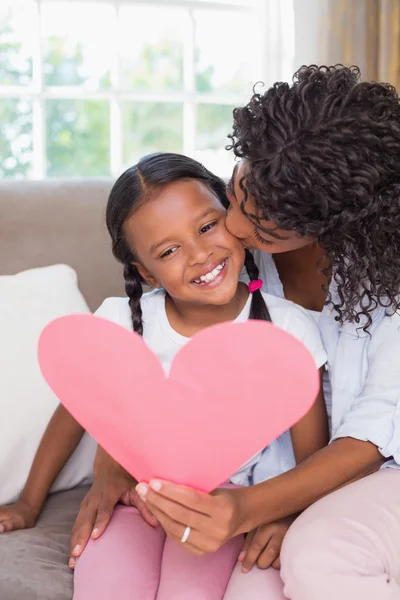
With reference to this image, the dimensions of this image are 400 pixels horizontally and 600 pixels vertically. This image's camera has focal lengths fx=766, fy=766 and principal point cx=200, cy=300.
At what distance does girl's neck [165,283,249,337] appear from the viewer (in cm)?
146

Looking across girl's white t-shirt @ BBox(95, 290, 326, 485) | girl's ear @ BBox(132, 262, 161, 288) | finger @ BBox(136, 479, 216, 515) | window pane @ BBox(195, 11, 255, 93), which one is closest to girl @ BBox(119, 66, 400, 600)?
finger @ BBox(136, 479, 216, 515)

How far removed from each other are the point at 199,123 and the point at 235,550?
7.09 ft

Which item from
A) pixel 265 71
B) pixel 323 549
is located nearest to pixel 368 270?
pixel 323 549

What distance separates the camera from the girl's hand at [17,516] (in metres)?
1.41

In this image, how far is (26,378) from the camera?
5.14 feet

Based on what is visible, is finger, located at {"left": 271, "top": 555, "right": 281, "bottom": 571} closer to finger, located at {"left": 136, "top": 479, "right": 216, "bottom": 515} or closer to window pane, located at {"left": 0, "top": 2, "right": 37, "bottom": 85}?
finger, located at {"left": 136, "top": 479, "right": 216, "bottom": 515}

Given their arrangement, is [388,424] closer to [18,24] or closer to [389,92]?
[389,92]

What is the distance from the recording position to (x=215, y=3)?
3.01 m

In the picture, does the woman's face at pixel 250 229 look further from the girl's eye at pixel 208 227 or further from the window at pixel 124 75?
the window at pixel 124 75

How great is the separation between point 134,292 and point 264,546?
0.56 m

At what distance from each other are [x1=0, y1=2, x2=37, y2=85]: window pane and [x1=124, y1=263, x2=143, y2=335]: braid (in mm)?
1590

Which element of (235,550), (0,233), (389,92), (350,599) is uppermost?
(389,92)

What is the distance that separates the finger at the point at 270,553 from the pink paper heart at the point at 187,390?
234 millimetres

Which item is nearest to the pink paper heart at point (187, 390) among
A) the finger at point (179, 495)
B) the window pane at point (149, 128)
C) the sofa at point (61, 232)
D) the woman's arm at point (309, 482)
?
the finger at point (179, 495)
